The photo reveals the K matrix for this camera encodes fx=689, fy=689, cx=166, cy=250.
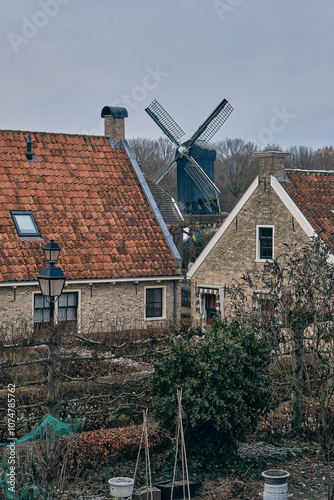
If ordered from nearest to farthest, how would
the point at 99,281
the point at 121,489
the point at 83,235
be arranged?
1. the point at 121,489
2. the point at 99,281
3. the point at 83,235

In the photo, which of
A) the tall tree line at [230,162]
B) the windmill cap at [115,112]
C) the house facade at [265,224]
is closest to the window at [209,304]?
the house facade at [265,224]

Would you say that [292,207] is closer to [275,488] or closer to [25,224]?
[25,224]

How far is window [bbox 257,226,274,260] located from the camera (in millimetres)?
23328

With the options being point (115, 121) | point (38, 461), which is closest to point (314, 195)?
point (115, 121)

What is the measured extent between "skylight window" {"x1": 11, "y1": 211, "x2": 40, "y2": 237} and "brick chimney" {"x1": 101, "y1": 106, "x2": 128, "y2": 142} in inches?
209

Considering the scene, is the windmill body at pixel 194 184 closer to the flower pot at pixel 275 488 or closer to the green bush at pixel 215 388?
the green bush at pixel 215 388

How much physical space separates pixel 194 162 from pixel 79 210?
2817 centimetres

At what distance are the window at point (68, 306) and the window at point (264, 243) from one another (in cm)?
692

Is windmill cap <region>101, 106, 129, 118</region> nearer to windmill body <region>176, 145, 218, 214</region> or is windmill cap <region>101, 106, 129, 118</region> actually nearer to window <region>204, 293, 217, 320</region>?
window <region>204, 293, 217, 320</region>

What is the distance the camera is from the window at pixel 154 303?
21.3 meters

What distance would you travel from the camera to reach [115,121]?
78.9 ft

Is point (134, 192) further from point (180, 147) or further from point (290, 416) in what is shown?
point (180, 147)

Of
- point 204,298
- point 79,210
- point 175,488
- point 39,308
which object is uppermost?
point 79,210

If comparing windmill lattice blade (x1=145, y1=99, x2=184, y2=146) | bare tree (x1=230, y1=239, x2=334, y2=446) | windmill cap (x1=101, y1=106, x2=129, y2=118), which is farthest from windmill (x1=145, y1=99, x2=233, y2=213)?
bare tree (x1=230, y1=239, x2=334, y2=446)
